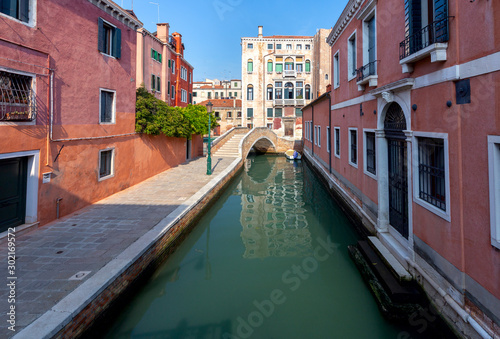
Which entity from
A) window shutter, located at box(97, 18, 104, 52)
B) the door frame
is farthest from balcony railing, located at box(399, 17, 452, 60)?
window shutter, located at box(97, 18, 104, 52)

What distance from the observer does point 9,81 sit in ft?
19.3

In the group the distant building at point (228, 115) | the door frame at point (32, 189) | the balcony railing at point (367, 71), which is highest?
the distant building at point (228, 115)

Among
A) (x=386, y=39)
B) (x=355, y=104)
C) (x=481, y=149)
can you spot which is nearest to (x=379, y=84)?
(x=386, y=39)

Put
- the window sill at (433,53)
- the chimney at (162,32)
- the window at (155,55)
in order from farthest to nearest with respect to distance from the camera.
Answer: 1. the chimney at (162,32)
2. the window at (155,55)
3. the window sill at (433,53)

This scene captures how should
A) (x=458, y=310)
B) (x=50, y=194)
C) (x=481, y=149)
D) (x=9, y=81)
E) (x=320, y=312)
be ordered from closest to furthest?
(x=481, y=149)
(x=458, y=310)
(x=320, y=312)
(x=9, y=81)
(x=50, y=194)

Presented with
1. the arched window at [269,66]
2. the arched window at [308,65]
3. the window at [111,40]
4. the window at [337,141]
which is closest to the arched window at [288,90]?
the arched window at [269,66]

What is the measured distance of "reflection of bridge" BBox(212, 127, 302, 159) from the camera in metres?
22.9

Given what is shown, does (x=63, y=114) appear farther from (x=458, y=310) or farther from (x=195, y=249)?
(x=458, y=310)

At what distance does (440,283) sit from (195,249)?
5.29 m

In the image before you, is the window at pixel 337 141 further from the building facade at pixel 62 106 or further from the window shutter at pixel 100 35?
the window shutter at pixel 100 35

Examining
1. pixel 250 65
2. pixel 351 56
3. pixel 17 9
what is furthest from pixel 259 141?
pixel 17 9

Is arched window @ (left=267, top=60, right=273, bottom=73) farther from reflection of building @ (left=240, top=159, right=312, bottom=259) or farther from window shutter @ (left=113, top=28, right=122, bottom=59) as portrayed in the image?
window shutter @ (left=113, top=28, right=122, bottom=59)

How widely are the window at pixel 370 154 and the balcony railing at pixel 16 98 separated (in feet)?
27.0

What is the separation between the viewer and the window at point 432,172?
3.95 m
